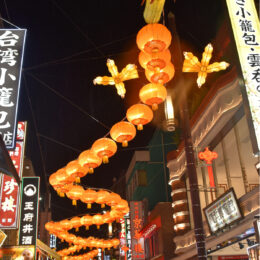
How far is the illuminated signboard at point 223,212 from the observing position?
11.5 meters

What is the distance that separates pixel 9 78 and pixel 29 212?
8.14 m

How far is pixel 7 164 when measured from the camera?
6.04m

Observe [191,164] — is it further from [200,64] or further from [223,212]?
[223,212]

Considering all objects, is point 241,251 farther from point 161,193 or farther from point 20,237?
point 161,193

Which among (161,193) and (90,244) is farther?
(90,244)

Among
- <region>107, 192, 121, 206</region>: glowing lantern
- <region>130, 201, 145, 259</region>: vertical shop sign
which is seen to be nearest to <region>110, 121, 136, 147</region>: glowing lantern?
<region>107, 192, 121, 206</region>: glowing lantern

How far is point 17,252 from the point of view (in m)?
12.0

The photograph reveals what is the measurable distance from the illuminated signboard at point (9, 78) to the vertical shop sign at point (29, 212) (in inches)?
301

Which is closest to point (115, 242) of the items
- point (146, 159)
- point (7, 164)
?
point (146, 159)

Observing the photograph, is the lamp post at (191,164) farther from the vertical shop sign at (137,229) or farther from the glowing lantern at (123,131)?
the vertical shop sign at (137,229)

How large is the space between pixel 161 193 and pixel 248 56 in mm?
21040

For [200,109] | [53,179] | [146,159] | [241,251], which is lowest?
[241,251]

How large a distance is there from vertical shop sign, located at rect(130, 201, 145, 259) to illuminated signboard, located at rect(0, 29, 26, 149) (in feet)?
74.6

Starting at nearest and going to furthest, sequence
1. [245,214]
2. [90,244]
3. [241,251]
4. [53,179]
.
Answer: [245,214]
[53,179]
[241,251]
[90,244]
